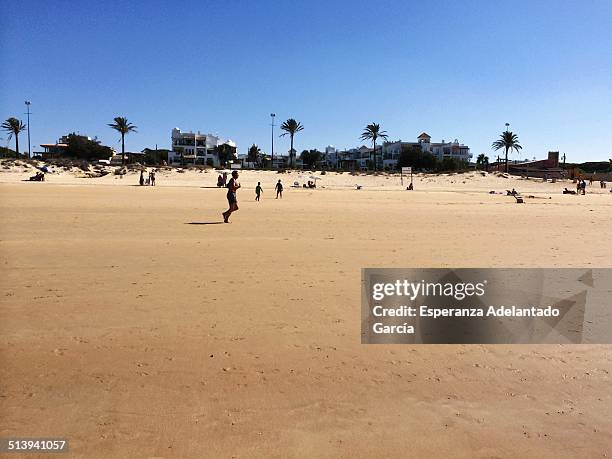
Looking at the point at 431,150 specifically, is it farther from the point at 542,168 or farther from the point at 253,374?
the point at 253,374

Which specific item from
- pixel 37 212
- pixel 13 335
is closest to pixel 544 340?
pixel 13 335

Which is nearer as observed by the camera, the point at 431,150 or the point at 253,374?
the point at 253,374

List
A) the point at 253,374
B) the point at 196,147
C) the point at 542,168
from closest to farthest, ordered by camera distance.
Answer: the point at 253,374 < the point at 542,168 < the point at 196,147

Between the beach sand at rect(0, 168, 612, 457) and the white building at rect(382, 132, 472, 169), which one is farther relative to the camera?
the white building at rect(382, 132, 472, 169)

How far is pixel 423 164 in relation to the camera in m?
92.3

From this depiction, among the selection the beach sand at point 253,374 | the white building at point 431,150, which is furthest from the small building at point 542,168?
the beach sand at point 253,374

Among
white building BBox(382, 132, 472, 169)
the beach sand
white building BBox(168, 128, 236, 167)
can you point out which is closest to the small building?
white building BBox(382, 132, 472, 169)

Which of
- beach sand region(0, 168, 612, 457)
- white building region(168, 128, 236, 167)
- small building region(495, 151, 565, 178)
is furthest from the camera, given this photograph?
white building region(168, 128, 236, 167)

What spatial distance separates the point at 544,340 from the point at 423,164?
298 feet

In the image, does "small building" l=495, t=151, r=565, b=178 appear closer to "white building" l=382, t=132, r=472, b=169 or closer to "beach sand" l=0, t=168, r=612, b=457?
"white building" l=382, t=132, r=472, b=169

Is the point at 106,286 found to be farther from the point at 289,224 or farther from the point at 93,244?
the point at 289,224

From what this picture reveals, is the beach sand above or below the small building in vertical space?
below

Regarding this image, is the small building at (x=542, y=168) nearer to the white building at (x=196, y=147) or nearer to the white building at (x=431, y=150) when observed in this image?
the white building at (x=431, y=150)

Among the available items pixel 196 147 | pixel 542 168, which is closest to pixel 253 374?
pixel 542 168
